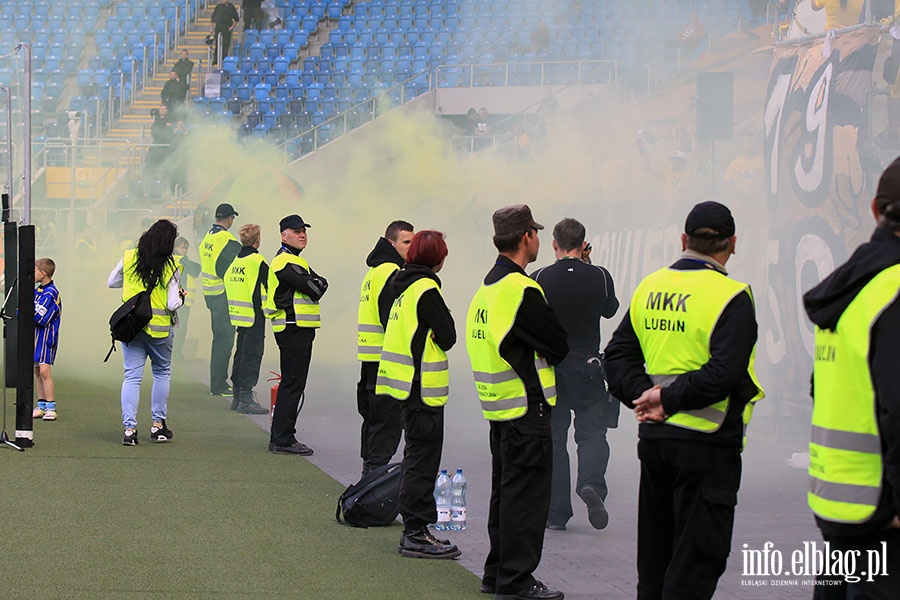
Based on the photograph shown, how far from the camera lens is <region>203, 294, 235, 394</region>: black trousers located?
1353 centimetres

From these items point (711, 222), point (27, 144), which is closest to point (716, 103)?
point (27, 144)

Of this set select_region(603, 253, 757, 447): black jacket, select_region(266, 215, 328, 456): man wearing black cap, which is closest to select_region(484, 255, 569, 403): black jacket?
select_region(603, 253, 757, 447): black jacket

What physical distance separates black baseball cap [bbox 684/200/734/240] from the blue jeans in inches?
247

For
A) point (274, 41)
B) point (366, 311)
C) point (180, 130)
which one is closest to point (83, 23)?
point (274, 41)

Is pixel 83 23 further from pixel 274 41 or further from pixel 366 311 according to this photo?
pixel 366 311

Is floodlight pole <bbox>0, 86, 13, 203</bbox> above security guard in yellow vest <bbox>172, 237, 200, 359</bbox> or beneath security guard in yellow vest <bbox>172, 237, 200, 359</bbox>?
above

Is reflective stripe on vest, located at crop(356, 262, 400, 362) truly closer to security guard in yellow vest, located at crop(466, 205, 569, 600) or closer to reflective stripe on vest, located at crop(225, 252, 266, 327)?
security guard in yellow vest, located at crop(466, 205, 569, 600)

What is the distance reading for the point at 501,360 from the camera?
569 cm

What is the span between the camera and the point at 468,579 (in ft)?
20.4

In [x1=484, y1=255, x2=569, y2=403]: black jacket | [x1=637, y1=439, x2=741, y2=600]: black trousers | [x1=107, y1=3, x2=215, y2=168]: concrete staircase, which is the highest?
[x1=107, y1=3, x2=215, y2=168]: concrete staircase

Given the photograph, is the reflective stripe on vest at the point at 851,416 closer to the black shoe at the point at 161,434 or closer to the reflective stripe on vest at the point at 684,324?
the reflective stripe on vest at the point at 684,324

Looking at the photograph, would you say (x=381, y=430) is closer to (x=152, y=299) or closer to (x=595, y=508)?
(x=595, y=508)

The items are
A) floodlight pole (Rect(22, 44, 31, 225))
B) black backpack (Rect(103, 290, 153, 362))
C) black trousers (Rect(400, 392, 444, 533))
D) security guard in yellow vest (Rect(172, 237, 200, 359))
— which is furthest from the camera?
security guard in yellow vest (Rect(172, 237, 200, 359))

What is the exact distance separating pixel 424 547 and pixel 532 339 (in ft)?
5.40
